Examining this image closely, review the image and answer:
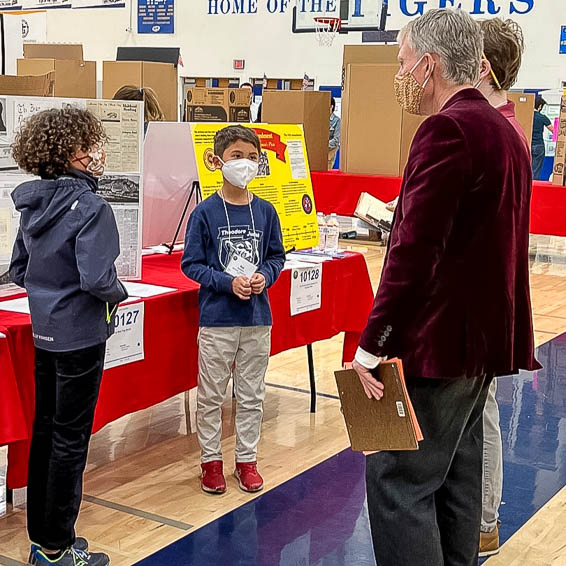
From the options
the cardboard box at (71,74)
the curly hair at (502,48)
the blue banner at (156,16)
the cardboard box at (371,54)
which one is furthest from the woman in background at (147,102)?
the blue banner at (156,16)

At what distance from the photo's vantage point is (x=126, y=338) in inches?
115

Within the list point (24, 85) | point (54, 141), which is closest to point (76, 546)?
point (54, 141)

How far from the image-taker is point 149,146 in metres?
3.55

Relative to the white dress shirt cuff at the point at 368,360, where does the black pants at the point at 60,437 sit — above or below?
below

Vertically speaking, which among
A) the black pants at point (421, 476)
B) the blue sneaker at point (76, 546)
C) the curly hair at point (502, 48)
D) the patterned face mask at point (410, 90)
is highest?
the curly hair at point (502, 48)

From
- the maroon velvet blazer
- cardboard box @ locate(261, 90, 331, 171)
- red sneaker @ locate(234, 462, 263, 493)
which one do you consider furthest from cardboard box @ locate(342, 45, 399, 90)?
the maroon velvet blazer

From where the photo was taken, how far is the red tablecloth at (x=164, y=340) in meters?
2.54

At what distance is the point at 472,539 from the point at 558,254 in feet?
24.1

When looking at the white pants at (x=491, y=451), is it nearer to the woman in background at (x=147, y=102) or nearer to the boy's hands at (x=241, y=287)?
the boy's hands at (x=241, y=287)

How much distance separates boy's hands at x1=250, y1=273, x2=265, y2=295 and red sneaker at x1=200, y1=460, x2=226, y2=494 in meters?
0.64

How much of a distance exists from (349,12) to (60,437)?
11.3 metres

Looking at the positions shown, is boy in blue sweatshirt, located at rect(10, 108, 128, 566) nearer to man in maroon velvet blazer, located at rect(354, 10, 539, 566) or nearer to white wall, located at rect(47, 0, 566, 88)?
man in maroon velvet blazer, located at rect(354, 10, 539, 566)

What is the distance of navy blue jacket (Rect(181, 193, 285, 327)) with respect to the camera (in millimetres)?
3025

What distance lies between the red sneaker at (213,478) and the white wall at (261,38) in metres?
9.75
